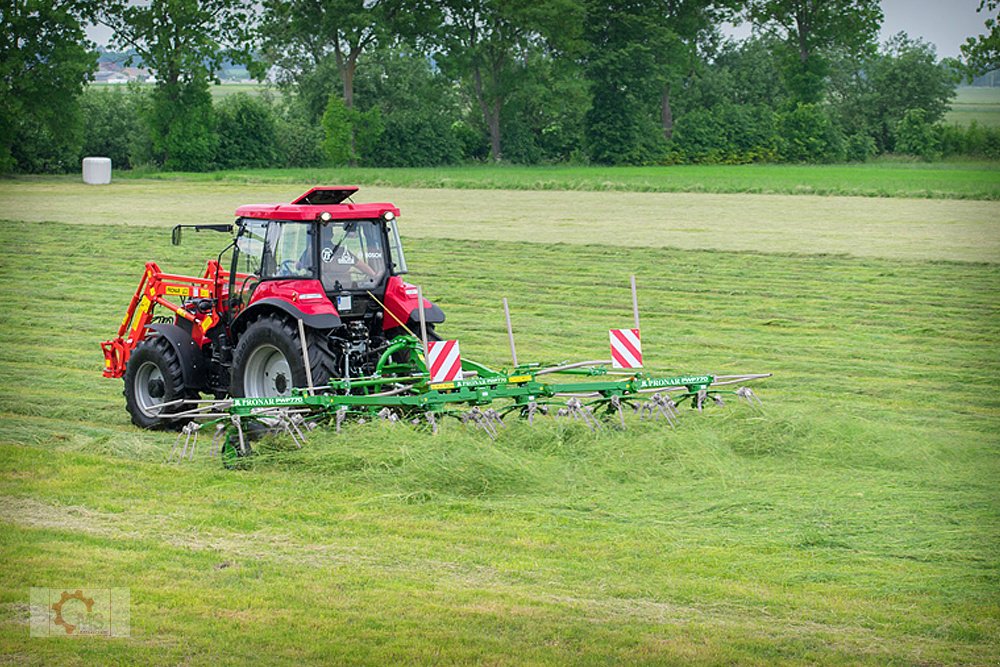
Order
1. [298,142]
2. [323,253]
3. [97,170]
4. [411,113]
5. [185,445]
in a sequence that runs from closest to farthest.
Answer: [185,445] → [323,253] → [97,170] → [411,113] → [298,142]

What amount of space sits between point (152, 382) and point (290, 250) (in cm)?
176

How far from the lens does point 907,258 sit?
899 inches

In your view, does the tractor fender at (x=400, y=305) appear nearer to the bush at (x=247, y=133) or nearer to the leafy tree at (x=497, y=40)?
the leafy tree at (x=497, y=40)

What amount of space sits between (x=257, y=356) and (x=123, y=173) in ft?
92.7

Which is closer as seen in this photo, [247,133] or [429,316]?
[429,316]

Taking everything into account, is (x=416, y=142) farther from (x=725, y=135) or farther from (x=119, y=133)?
(x=725, y=135)

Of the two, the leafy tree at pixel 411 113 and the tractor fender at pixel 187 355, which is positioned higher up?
the leafy tree at pixel 411 113

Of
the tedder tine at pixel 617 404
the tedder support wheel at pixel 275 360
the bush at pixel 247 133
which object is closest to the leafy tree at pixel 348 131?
the bush at pixel 247 133

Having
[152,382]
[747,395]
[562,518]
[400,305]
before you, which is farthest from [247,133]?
[562,518]

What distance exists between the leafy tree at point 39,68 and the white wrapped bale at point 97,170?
33248 millimetres

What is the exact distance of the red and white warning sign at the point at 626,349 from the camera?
990 cm

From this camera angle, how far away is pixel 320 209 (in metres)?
10.3

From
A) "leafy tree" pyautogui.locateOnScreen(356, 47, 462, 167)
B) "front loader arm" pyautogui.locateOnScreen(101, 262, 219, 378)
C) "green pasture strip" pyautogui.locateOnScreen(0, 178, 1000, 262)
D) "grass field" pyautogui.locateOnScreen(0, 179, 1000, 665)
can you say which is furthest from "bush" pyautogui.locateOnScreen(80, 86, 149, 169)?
"front loader arm" pyautogui.locateOnScreen(101, 262, 219, 378)

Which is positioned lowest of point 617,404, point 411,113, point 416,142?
point 617,404
